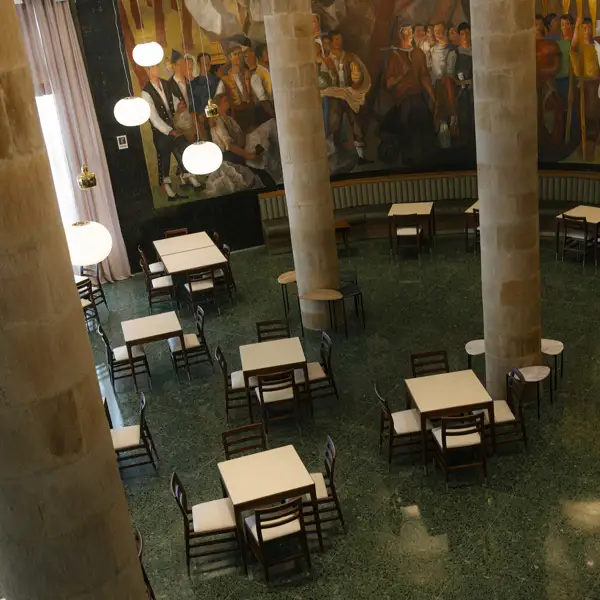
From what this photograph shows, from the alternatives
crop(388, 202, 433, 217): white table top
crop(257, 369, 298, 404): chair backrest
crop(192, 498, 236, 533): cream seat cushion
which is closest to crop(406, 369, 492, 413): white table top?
crop(257, 369, 298, 404): chair backrest

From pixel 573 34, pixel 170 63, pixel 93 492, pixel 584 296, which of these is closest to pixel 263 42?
pixel 170 63

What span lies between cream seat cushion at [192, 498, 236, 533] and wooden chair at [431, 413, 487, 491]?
2.05 meters

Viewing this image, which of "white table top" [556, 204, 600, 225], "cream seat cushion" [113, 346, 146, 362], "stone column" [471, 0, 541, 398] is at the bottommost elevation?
"cream seat cushion" [113, 346, 146, 362]

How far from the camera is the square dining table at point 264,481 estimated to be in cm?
712

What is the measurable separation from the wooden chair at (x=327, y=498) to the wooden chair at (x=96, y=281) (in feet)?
21.4

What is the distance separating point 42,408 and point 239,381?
6287 mm

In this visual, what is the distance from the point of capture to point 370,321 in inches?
467

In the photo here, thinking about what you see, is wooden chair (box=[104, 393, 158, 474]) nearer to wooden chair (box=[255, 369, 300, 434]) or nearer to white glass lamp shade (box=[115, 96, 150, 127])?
wooden chair (box=[255, 369, 300, 434])

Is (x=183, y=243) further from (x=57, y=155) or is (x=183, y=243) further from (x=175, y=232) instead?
(x=57, y=155)

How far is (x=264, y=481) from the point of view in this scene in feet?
24.0

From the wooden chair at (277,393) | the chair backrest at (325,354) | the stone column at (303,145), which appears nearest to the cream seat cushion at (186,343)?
the wooden chair at (277,393)

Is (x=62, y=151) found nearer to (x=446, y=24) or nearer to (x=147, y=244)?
(x=147, y=244)

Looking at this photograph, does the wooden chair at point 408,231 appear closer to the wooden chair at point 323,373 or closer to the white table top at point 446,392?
the wooden chair at point 323,373

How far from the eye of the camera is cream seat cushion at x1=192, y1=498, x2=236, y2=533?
724 centimetres
